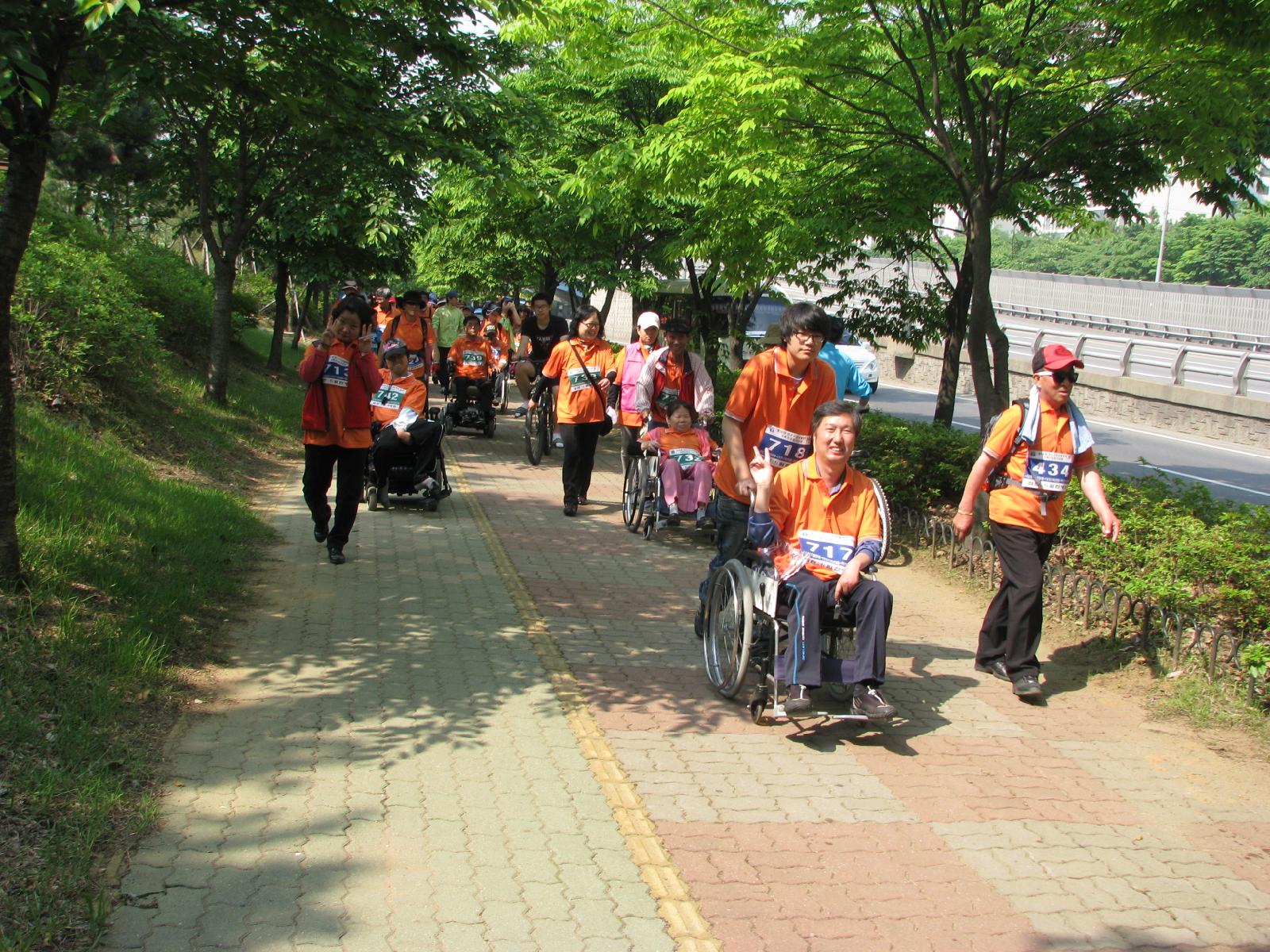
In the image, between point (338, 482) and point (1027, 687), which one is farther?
point (338, 482)

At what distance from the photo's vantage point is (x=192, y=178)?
17.2 metres

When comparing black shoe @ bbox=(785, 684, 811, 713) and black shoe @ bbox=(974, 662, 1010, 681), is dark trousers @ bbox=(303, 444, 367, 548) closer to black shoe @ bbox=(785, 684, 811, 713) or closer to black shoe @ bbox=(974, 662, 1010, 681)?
black shoe @ bbox=(785, 684, 811, 713)

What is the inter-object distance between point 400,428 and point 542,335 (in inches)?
223

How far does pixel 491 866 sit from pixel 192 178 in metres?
15.1

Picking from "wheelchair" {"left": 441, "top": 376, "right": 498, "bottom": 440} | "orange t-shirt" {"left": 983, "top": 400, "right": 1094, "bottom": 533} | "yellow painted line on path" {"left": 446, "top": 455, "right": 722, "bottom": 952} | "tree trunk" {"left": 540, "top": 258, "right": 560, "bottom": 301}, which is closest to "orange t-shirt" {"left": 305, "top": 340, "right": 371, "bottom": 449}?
"yellow painted line on path" {"left": 446, "top": 455, "right": 722, "bottom": 952}

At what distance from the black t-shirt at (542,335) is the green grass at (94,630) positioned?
545 centimetres

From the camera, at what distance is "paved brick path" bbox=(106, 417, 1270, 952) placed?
3910 millimetres

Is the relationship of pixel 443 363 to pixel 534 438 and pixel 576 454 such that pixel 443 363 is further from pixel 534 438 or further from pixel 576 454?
pixel 576 454

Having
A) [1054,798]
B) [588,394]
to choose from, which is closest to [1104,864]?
[1054,798]

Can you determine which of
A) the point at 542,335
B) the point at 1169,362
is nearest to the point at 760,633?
the point at 542,335

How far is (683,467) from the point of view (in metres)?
10.5

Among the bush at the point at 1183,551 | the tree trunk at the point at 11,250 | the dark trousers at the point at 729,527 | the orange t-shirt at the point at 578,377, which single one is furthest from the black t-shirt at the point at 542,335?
the tree trunk at the point at 11,250

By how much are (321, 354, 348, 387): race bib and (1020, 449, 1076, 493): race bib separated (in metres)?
4.65

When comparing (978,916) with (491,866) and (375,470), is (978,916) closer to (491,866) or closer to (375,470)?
(491,866)
